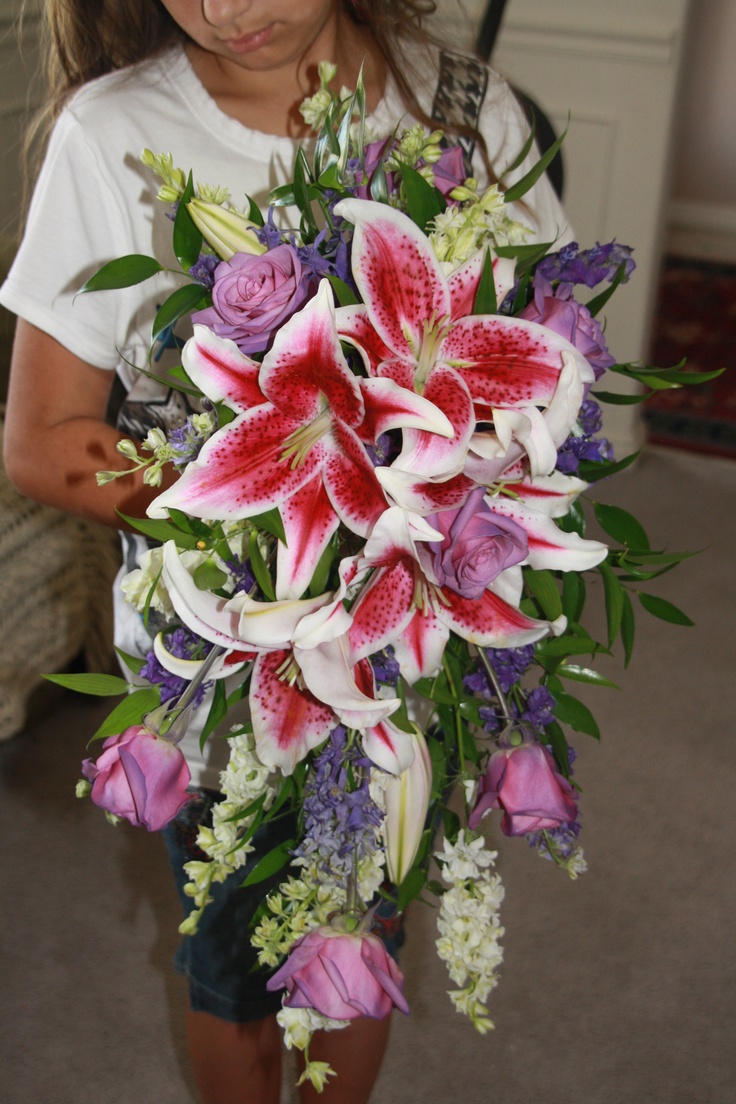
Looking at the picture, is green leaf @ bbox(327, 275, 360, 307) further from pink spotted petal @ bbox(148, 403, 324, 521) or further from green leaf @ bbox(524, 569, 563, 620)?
green leaf @ bbox(524, 569, 563, 620)

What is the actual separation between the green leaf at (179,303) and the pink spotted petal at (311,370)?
129mm

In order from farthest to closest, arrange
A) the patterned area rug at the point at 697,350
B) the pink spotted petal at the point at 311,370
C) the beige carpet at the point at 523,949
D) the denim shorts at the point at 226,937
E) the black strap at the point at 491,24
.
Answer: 1. the patterned area rug at the point at 697,350
2. the black strap at the point at 491,24
3. the beige carpet at the point at 523,949
4. the denim shorts at the point at 226,937
5. the pink spotted petal at the point at 311,370

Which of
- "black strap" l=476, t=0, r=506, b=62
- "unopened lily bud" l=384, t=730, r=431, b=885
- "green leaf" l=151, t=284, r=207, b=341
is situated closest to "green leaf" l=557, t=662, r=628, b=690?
"unopened lily bud" l=384, t=730, r=431, b=885

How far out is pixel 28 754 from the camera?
7.69 ft

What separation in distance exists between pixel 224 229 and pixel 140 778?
32 cm

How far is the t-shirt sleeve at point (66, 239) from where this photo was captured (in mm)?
992

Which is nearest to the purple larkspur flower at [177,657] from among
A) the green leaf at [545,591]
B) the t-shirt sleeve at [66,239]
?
the green leaf at [545,591]

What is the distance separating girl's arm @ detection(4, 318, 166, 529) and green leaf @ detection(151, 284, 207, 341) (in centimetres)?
31

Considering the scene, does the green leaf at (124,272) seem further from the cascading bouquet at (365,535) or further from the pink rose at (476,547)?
the pink rose at (476,547)

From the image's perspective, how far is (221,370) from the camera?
0.59 meters

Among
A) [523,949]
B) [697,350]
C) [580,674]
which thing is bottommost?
[523,949]

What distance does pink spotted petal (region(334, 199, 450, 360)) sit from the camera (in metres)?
0.60

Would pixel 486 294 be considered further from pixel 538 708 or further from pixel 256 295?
pixel 538 708

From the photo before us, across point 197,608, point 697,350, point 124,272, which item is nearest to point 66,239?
point 124,272
